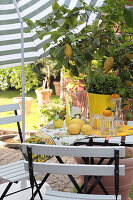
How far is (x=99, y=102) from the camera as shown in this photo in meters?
2.44

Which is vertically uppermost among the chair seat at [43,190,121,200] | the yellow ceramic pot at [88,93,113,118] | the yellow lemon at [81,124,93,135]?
the yellow ceramic pot at [88,93,113,118]

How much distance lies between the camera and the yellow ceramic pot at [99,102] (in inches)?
95.2

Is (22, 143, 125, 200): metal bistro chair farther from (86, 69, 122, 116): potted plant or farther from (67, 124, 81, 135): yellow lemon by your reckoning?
(86, 69, 122, 116): potted plant

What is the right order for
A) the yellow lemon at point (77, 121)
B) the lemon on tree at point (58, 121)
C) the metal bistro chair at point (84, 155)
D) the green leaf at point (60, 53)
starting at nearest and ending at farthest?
the metal bistro chair at point (84, 155) < the green leaf at point (60, 53) < the yellow lemon at point (77, 121) < the lemon on tree at point (58, 121)

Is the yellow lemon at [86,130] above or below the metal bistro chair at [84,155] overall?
above

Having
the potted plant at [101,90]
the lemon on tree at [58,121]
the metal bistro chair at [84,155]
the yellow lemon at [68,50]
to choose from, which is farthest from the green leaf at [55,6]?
the metal bistro chair at [84,155]

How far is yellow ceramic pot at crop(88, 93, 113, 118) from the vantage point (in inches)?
95.2

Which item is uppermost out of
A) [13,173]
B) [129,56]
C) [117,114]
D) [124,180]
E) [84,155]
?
[129,56]

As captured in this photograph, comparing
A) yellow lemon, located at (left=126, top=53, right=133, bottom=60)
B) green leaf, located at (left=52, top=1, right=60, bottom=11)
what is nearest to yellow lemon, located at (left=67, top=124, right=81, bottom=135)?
yellow lemon, located at (left=126, top=53, right=133, bottom=60)

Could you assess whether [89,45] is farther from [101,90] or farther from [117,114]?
[117,114]

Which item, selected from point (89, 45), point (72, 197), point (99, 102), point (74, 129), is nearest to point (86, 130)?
point (74, 129)

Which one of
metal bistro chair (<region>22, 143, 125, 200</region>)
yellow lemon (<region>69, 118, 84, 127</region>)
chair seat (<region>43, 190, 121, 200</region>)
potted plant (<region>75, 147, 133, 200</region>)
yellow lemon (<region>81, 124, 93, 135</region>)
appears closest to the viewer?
metal bistro chair (<region>22, 143, 125, 200</region>)

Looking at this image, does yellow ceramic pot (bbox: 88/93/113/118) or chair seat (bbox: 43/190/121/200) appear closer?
chair seat (bbox: 43/190/121/200)

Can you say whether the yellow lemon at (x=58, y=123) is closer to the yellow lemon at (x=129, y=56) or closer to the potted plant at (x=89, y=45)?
the potted plant at (x=89, y=45)
